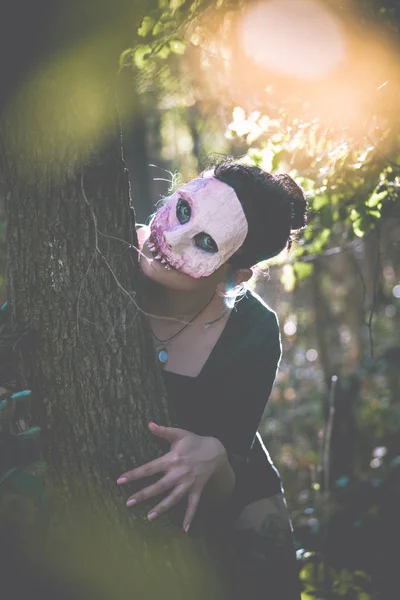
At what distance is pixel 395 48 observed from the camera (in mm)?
2414

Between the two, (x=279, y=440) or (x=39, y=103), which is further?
(x=279, y=440)

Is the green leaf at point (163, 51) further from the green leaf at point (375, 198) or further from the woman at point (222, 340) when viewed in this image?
the green leaf at point (375, 198)

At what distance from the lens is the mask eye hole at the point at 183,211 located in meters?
2.24

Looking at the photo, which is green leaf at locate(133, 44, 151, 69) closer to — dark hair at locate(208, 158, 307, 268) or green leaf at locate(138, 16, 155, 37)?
green leaf at locate(138, 16, 155, 37)

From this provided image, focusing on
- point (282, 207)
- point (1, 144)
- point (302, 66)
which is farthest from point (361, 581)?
point (1, 144)

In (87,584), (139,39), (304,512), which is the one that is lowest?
(304,512)

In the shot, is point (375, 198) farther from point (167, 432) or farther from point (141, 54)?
point (167, 432)

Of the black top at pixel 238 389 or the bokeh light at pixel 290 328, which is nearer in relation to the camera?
the black top at pixel 238 389

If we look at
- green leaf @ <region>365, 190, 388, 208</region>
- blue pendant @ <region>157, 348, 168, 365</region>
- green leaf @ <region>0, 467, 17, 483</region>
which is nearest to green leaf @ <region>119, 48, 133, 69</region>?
blue pendant @ <region>157, 348, 168, 365</region>

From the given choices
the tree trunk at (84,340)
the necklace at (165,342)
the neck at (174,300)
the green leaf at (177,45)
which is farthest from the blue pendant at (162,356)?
the green leaf at (177,45)

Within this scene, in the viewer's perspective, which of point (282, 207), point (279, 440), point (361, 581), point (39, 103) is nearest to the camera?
point (39, 103)

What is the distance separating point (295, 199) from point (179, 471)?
1042mm

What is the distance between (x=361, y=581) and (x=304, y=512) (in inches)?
18.1

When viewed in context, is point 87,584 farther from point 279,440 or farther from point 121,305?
point 279,440
